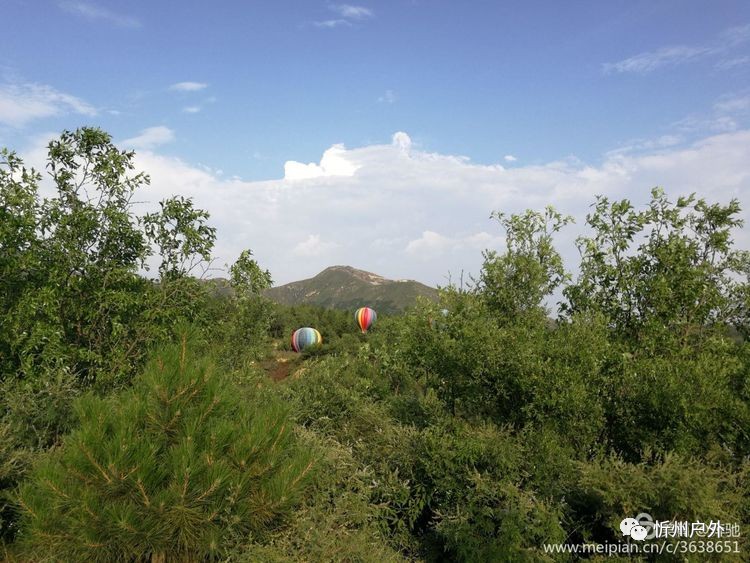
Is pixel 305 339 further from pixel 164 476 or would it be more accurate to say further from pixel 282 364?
pixel 164 476

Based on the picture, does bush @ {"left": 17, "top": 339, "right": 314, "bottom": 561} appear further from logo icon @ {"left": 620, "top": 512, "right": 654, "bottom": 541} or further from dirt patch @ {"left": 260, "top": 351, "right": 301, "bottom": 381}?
dirt patch @ {"left": 260, "top": 351, "right": 301, "bottom": 381}

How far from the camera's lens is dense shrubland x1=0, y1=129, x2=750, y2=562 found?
24.7 ft

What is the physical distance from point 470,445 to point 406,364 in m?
4.85

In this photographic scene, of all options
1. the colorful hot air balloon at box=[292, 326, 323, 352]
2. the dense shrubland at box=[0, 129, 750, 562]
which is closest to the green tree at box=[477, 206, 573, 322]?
the dense shrubland at box=[0, 129, 750, 562]

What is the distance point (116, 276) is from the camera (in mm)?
14859

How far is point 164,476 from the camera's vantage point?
288 inches

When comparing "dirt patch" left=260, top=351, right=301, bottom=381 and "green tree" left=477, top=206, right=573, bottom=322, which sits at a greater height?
"green tree" left=477, top=206, right=573, bottom=322

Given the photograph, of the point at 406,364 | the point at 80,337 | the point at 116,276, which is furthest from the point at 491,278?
the point at 80,337

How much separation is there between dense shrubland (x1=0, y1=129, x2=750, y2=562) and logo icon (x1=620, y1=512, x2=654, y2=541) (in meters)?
0.18

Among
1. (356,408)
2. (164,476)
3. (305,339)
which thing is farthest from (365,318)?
(164,476)

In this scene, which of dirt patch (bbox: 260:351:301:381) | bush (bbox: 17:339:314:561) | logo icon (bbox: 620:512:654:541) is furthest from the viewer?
dirt patch (bbox: 260:351:301:381)

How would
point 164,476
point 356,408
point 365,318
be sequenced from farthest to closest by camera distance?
point 365,318 → point 356,408 → point 164,476

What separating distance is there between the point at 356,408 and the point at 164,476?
9.60m

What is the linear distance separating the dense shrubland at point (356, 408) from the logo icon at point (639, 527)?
0.18 meters
